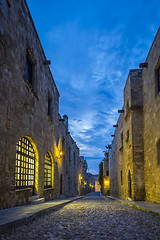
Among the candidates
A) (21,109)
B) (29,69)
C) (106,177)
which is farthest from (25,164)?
(106,177)

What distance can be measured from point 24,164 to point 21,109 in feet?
7.25

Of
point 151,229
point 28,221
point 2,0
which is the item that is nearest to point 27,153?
point 28,221

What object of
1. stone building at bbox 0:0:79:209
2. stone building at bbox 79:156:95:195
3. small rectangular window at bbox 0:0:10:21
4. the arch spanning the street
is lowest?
stone building at bbox 79:156:95:195

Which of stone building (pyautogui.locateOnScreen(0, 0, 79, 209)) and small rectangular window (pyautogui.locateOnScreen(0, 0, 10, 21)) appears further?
stone building (pyautogui.locateOnScreen(0, 0, 79, 209))

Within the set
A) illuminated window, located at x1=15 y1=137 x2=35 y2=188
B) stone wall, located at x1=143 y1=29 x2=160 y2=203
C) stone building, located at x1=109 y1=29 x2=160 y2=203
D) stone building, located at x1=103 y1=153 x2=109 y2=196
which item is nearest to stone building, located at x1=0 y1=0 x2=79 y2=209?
illuminated window, located at x1=15 y1=137 x2=35 y2=188

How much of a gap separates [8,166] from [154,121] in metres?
6.92

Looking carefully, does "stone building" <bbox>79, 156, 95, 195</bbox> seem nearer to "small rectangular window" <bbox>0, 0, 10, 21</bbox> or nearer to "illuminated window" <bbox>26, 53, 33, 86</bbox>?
"illuminated window" <bbox>26, 53, 33, 86</bbox>

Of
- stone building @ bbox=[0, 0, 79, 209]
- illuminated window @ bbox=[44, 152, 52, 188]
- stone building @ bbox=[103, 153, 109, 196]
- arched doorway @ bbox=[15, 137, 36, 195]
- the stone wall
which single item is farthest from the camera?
stone building @ bbox=[103, 153, 109, 196]

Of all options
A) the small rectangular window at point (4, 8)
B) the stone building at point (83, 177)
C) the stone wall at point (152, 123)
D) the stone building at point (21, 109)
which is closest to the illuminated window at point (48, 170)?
the stone building at point (21, 109)

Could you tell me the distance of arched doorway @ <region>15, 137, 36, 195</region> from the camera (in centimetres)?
824

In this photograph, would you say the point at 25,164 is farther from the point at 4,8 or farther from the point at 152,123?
the point at 152,123

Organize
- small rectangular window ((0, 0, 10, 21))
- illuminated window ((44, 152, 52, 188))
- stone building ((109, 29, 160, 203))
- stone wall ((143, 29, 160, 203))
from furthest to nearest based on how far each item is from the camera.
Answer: illuminated window ((44, 152, 52, 188)) → stone building ((109, 29, 160, 203)) → stone wall ((143, 29, 160, 203)) → small rectangular window ((0, 0, 10, 21))

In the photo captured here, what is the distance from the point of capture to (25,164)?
9117mm

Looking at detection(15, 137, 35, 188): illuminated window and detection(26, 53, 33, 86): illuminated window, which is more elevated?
detection(26, 53, 33, 86): illuminated window
